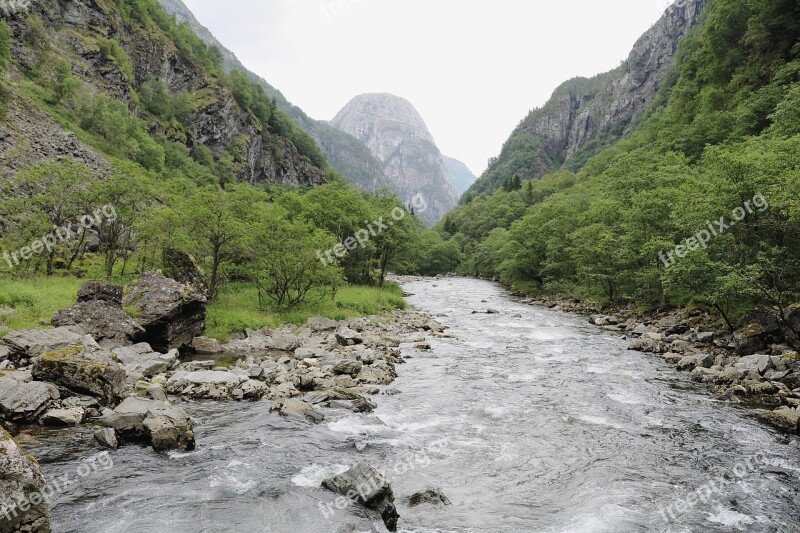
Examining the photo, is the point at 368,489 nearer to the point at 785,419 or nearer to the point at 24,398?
the point at 24,398

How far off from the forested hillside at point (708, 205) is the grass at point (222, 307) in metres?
23.0

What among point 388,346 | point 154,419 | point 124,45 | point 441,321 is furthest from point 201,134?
point 154,419

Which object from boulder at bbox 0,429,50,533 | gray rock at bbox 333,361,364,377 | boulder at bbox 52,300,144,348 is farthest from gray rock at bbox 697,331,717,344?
boulder at bbox 52,300,144,348

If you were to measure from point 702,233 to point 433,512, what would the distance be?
86.3ft

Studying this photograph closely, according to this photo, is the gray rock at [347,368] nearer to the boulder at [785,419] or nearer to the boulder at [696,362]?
the boulder at [785,419]

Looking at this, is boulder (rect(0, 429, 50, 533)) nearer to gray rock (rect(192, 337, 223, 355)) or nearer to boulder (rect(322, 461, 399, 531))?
boulder (rect(322, 461, 399, 531))

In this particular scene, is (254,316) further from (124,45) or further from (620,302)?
(124,45)

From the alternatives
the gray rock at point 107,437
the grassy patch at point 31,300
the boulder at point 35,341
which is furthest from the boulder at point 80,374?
the grassy patch at point 31,300

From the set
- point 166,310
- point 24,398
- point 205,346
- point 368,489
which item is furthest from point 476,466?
point 166,310

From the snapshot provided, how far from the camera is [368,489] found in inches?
367

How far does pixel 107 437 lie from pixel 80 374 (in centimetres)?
359

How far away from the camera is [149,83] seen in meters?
115

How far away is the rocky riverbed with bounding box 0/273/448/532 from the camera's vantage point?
11266 mm

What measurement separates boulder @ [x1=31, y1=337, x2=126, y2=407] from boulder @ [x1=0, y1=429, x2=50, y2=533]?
676cm
